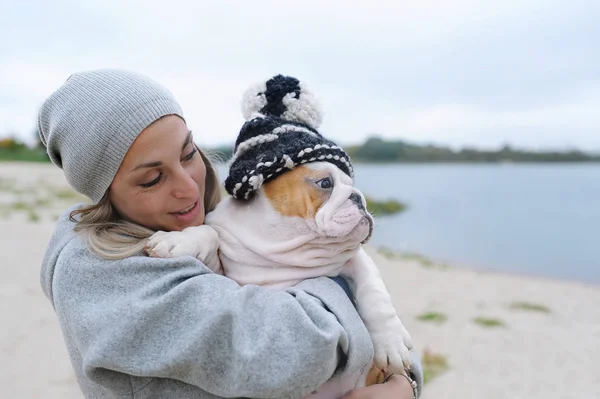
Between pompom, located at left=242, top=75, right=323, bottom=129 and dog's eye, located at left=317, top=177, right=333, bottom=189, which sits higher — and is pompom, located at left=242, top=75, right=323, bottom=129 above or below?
above

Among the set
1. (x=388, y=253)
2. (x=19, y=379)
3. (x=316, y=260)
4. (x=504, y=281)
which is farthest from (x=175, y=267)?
(x=388, y=253)

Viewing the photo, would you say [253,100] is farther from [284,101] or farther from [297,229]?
[297,229]

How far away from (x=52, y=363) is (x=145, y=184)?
4.00 meters

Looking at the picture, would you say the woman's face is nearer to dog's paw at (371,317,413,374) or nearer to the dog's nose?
the dog's nose

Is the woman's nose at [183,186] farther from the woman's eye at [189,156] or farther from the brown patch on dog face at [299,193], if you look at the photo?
the brown patch on dog face at [299,193]

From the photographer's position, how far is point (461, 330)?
654 centimetres

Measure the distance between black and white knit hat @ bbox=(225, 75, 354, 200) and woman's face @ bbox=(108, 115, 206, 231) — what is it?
16 centimetres

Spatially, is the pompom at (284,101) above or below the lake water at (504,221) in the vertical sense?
above

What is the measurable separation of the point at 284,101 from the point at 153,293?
82cm

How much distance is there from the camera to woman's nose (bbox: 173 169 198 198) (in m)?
1.64

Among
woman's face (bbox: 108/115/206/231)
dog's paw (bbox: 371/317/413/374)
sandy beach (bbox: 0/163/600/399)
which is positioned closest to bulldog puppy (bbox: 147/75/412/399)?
dog's paw (bbox: 371/317/413/374)

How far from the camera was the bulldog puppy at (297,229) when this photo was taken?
1548mm

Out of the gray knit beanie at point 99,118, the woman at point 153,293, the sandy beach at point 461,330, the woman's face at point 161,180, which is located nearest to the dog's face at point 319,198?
the woman at point 153,293

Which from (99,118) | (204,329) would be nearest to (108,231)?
(99,118)
